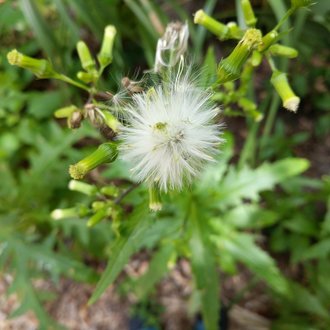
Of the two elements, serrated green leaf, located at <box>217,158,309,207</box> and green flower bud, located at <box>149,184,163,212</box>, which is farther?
→ serrated green leaf, located at <box>217,158,309,207</box>

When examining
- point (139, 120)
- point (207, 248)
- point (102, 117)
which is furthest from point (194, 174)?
point (207, 248)

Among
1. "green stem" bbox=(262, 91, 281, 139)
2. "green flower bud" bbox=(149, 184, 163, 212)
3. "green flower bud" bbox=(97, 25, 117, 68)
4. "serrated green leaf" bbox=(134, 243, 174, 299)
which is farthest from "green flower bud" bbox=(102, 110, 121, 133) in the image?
"green stem" bbox=(262, 91, 281, 139)

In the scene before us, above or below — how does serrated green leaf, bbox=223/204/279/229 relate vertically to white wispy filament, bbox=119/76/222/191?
below

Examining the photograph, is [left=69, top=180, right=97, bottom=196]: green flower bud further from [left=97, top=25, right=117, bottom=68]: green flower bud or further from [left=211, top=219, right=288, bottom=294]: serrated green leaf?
[left=211, top=219, right=288, bottom=294]: serrated green leaf

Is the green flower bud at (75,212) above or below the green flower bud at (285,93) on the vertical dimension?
below

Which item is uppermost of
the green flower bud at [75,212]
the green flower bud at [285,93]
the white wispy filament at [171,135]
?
the white wispy filament at [171,135]

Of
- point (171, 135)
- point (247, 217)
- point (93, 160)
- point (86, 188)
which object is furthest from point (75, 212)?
point (247, 217)

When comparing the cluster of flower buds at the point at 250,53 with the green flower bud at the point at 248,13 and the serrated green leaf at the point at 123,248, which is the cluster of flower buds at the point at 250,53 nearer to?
the green flower bud at the point at 248,13

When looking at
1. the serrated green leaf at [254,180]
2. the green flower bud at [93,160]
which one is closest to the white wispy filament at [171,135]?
the green flower bud at [93,160]
